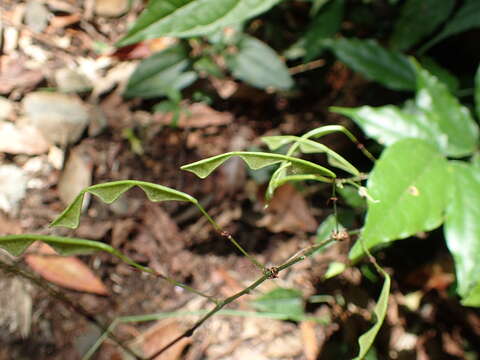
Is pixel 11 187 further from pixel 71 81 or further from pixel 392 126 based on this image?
pixel 392 126

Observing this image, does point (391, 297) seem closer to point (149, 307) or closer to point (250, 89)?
point (149, 307)

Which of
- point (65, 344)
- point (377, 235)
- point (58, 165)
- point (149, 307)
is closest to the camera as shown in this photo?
point (377, 235)

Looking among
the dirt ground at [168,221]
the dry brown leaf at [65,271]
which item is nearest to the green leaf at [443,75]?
the dirt ground at [168,221]

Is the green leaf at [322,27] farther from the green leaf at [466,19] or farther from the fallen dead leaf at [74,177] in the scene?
the fallen dead leaf at [74,177]

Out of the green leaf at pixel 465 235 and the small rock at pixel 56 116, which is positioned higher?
the green leaf at pixel 465 235

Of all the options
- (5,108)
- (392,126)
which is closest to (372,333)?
(392,126)

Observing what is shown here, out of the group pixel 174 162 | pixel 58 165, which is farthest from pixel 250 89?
pixel 58 165

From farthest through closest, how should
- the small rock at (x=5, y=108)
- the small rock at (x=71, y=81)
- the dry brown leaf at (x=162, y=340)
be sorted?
the small rock at (x=71, y=81) → the small rock at (x=5, y=108) → the dry brown leaf at (x=162, y=340)

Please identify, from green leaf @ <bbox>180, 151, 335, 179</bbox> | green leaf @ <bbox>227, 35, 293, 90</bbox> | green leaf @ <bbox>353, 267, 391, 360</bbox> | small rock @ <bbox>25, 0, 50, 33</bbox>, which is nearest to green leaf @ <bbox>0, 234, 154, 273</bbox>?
green leaf @ <bbox>180, 151, 335, 179</bbox>

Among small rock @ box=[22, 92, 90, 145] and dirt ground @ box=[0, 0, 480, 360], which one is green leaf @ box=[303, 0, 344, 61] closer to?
dirt ground @ box=[0, 0, 480, 360]
